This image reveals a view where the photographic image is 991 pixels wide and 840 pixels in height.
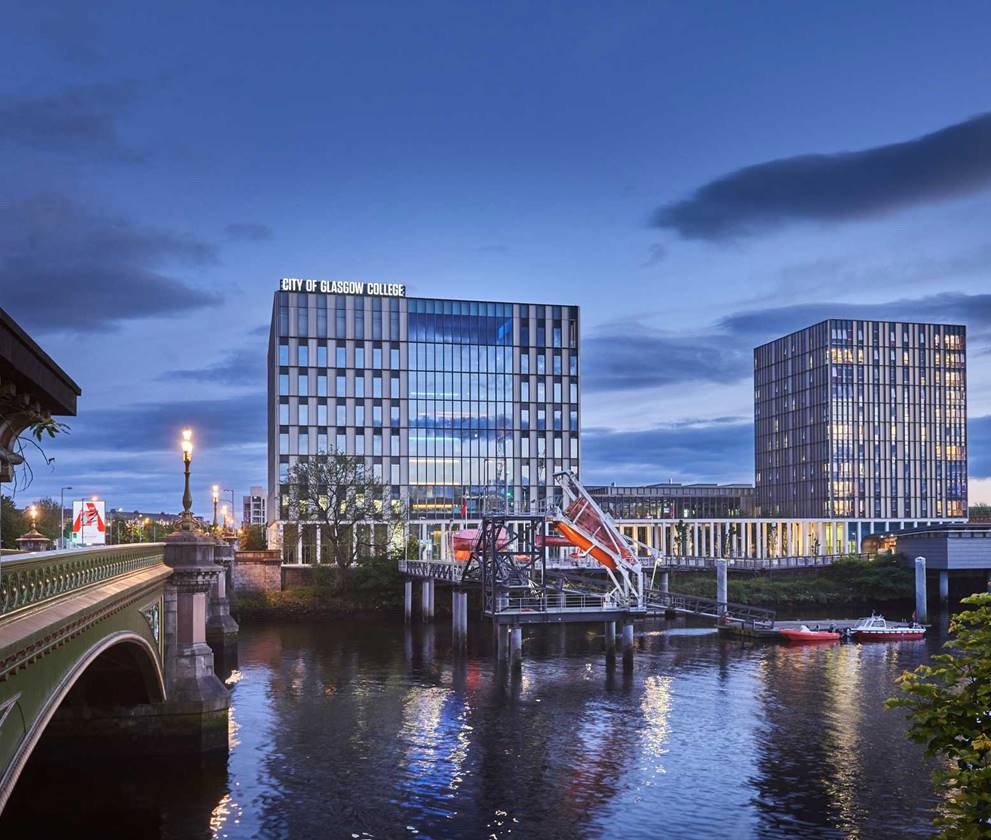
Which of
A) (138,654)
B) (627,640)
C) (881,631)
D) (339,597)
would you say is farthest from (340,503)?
(138,654)

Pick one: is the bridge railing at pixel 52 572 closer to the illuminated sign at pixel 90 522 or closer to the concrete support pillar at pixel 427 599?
the illuminated sign at pixel 90 522

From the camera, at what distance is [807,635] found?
254 feet

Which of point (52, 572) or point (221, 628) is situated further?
point (221, 628)

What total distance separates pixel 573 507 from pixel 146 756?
4152 centimetres

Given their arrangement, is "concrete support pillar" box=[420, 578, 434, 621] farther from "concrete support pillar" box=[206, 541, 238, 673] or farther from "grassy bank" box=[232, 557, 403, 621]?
"concrete support pillar" box=[206, 541, 238, 673]

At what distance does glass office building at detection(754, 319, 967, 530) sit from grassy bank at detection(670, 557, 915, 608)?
71038mm

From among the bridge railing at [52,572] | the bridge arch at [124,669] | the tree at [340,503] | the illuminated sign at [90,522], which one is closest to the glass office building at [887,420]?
the tree at [340,503]

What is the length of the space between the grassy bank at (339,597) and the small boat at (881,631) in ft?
137

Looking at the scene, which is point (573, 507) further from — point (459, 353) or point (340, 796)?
point (459, 353)

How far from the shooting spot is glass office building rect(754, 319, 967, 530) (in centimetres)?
19175

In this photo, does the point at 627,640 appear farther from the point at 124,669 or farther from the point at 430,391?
the point at 430,391

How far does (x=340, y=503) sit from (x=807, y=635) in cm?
5032

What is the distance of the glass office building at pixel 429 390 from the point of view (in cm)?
13650

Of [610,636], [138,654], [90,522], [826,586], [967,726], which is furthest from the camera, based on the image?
[826,586]
